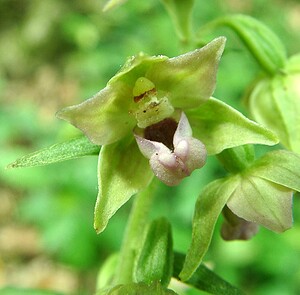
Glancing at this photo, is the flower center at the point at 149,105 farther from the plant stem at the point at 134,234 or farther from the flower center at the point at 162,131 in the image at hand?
the plant stem at the point at 134,234

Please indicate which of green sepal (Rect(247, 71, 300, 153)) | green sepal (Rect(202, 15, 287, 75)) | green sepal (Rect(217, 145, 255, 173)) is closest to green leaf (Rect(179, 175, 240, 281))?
green sepal (Rect(217, 145, 255, 173))

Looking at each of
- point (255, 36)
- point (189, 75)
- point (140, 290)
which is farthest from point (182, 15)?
point (140, 290)

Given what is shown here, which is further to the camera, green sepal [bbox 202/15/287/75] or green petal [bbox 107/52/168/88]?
green sepal [bbox 202/15/287/75]

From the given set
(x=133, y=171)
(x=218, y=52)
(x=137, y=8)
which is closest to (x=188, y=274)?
(x=133, y=171)

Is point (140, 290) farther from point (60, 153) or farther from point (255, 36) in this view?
point (255, 36)

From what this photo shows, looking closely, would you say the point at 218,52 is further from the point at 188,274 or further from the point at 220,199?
the point at 188,274

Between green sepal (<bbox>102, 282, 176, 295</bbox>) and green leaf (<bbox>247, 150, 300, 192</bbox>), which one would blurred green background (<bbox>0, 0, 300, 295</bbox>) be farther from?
green sepal (<bbox>102, 282, 176, 295</bbox>)
